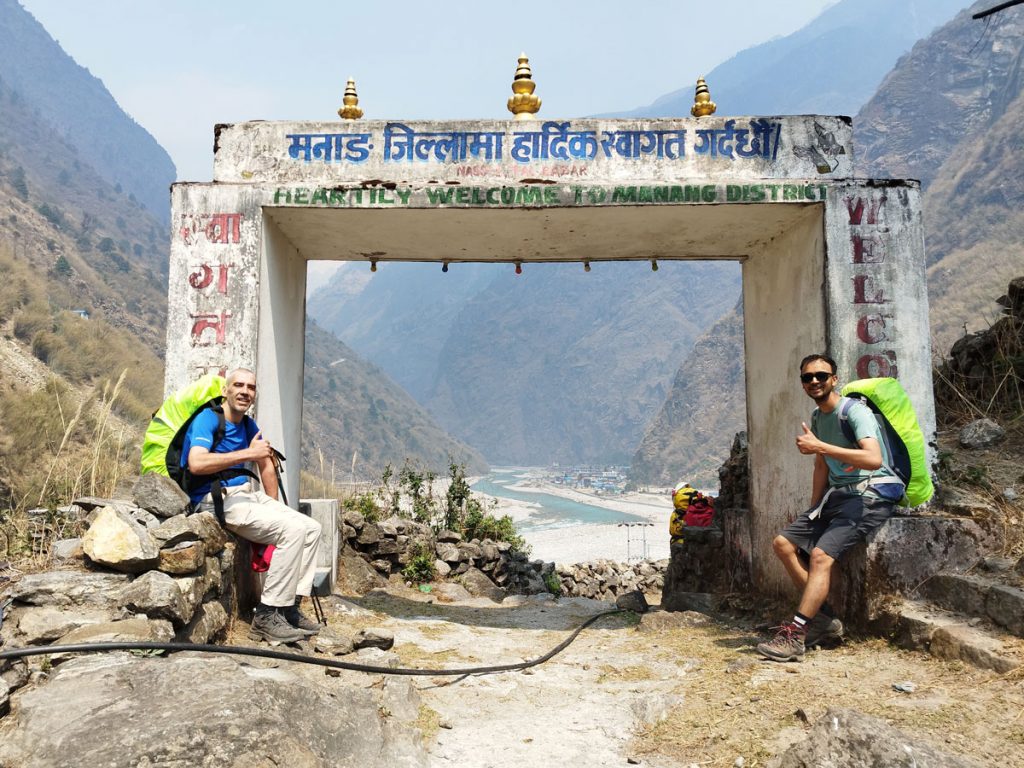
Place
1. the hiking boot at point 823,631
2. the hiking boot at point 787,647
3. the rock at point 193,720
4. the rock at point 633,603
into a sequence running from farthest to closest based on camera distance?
the rock at point 633,603 → the hiking boot at point 823,631 → the hiking boot at point 787,647 → the rock at point 193,720

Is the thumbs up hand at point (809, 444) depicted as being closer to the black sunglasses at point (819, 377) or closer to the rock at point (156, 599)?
the black sunglasses at point (819, 377)

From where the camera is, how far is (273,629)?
4426 millimetres

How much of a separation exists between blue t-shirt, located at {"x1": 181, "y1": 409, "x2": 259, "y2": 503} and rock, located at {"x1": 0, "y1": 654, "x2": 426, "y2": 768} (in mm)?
1326

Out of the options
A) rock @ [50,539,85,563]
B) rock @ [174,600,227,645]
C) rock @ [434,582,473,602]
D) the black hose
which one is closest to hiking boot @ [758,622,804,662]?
the black hose

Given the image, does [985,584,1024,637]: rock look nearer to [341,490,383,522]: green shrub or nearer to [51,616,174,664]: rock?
[51,616,174,664]: rock

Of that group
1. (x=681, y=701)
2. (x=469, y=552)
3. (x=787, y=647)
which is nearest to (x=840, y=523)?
(x=787, y=647)

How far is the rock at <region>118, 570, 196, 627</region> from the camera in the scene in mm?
3670

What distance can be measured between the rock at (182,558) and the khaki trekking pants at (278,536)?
1.46 feet

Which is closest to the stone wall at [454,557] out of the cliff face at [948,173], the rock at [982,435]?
the rock at [982,435]

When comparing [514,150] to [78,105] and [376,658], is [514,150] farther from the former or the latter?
[78,105]

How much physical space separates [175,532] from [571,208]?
3.38m

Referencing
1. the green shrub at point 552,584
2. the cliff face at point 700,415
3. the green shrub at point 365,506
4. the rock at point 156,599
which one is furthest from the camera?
the cliff face at point 700,415

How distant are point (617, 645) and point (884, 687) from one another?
2.07m

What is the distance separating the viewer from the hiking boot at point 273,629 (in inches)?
→ 174
